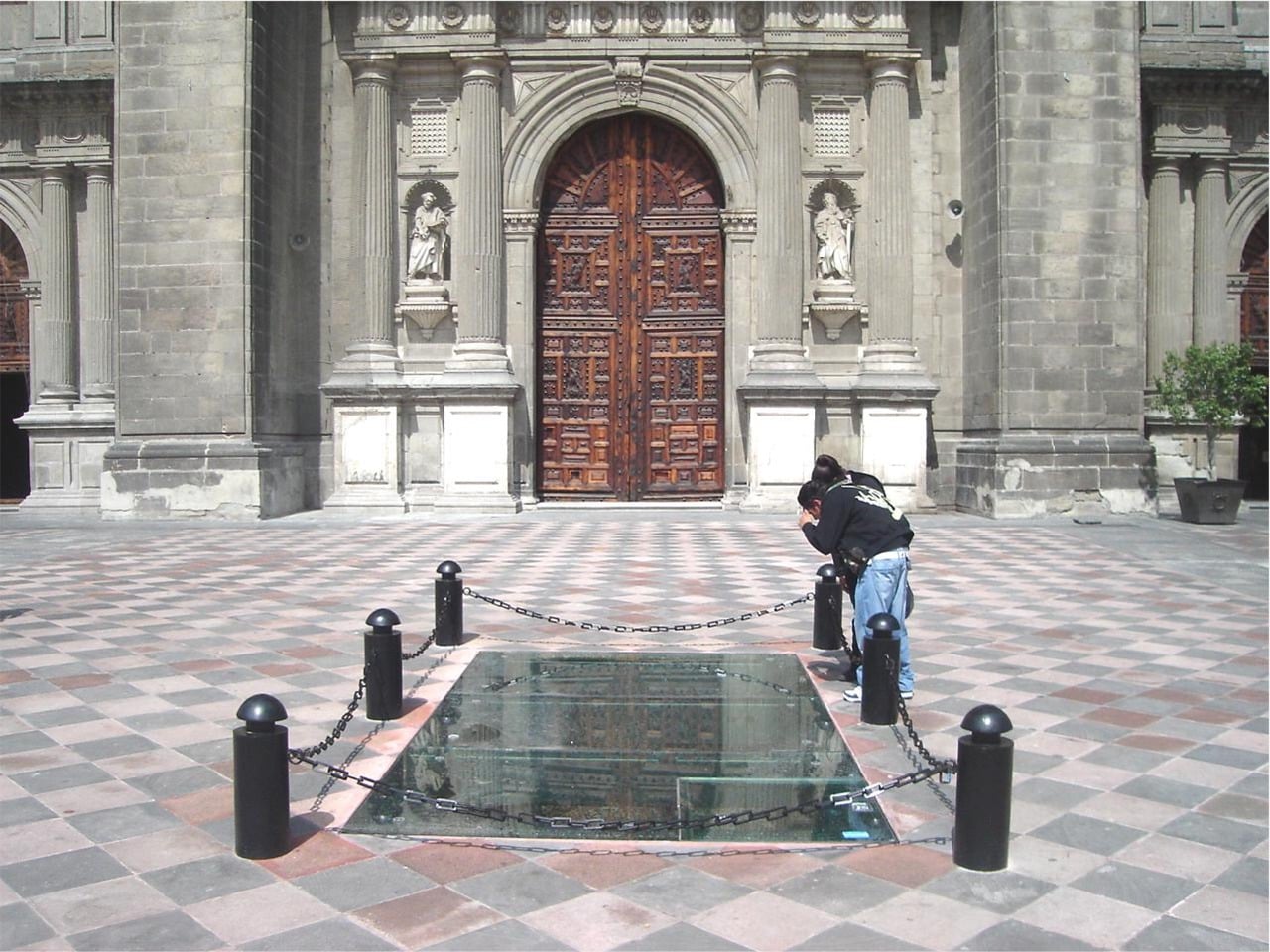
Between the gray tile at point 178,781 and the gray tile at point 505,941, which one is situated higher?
the gray tile at point 178,781

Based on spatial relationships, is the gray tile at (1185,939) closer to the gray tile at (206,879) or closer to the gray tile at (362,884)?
the gray tile at (362,884)

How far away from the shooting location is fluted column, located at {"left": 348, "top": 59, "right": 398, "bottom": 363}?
15641 mm

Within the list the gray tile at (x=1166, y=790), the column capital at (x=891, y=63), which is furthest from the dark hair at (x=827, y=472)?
the column capital at (x=891, y=63)

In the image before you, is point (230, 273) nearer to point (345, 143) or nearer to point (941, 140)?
point (345, 143)

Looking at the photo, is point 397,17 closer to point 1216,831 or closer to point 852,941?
point 1216,831

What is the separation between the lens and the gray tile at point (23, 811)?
4.16m

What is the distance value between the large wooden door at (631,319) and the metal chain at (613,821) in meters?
12.0

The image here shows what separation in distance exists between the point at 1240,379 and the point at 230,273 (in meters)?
12.4

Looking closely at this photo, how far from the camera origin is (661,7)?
1584 centimetres

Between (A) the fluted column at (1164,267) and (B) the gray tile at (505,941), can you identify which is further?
(A) the fluted column at (1164,267)

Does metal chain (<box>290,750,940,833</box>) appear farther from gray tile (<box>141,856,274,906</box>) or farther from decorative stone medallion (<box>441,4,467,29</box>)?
decorative stone medallion (<box>441,4,467,29</box>)

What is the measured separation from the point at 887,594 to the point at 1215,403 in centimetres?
1005

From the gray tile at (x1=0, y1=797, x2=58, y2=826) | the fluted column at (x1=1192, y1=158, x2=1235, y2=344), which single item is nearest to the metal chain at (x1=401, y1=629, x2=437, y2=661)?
the gray tile at (x1=0, y1=797, x2=58, y2=826)

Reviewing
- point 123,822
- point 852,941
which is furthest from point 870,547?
point 123,822
